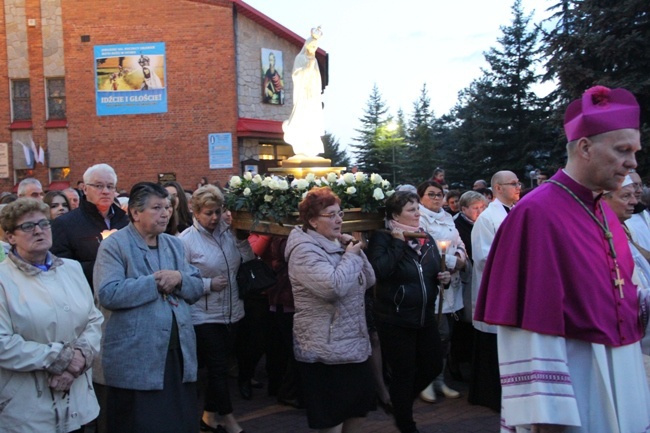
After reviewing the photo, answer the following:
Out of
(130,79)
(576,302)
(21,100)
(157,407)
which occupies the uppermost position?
(130,79)

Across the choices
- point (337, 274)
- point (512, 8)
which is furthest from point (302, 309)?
point (512, 8)

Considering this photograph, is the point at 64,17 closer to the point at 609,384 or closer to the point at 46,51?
the point at 46,51

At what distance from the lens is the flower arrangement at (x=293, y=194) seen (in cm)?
575

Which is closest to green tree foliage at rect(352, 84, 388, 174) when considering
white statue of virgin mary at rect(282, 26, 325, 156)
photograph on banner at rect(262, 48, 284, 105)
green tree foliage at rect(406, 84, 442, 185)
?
green tree foliage at rect(406, 84, 442, 185)

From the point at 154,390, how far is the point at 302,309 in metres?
1.24

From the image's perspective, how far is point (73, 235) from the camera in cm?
528

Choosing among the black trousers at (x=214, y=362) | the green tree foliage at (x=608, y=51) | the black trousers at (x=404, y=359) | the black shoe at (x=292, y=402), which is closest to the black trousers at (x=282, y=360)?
the black shoe at (x=292, y=402)

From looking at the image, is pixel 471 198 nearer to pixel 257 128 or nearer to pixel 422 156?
pixel 257 128

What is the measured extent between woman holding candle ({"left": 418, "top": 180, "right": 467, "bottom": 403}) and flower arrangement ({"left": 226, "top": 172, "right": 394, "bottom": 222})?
100cm

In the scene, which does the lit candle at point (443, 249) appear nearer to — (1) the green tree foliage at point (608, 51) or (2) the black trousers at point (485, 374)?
(2) the black trousers at point (485, 374)

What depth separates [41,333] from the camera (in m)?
3.86

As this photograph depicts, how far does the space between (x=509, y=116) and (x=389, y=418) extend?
28.1 m

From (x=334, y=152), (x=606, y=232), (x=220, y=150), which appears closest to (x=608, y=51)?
(x=220, y=150)

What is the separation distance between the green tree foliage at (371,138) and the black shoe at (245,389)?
38404 mm
